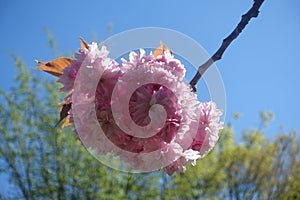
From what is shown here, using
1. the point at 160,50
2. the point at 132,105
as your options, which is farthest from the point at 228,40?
the point at 132,105

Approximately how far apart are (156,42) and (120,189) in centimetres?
696

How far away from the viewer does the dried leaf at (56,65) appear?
3.06 feet

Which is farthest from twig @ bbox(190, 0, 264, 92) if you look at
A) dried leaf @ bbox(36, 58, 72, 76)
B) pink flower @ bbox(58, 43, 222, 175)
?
dried leaf @ bbox(36, 58, 72, 76)

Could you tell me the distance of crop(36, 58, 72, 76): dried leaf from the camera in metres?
0.93

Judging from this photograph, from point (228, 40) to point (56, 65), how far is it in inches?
18.7

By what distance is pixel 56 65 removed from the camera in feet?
3.09

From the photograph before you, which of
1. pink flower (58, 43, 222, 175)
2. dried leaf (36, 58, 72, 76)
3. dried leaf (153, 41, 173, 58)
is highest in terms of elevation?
dried leaf (153, 41, 173, 58)

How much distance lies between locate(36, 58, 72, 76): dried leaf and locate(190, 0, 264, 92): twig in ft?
1.13

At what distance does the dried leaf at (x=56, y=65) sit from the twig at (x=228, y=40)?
0.34 metres

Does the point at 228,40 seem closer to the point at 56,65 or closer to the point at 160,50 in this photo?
Result: the point at 160,50

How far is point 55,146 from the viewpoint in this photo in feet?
24.6

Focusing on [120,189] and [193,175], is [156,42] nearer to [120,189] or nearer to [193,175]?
[120,189]

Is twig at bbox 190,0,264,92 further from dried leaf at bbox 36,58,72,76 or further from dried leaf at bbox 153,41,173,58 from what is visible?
dried leaf at bbox 36,58,72,76

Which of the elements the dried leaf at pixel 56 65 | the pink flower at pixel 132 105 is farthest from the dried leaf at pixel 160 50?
the dried leaf at pixel 56 65
